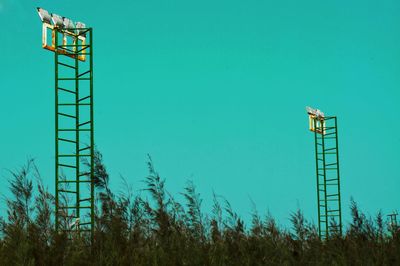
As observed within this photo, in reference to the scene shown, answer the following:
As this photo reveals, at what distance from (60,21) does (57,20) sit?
129mm

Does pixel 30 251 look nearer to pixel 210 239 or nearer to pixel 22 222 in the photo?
pixel 22 222

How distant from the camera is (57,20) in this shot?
19.1 m

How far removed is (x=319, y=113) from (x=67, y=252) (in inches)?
1006

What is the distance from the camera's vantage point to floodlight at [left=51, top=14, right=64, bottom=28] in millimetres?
19016

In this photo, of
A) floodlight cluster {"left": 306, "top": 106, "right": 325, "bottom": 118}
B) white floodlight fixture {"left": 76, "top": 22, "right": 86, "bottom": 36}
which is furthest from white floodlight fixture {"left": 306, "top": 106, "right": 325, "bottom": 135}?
white floodlight fixture {"left": 76, "top": 22, "right": 86, "bottom": 36}

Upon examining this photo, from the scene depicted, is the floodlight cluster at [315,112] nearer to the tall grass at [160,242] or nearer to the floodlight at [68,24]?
the floodlight at [68,24]

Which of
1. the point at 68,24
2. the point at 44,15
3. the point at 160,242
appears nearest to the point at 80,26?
the point at 68,24

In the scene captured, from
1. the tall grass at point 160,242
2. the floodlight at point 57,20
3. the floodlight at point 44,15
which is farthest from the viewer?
the floodlight at point 57,20

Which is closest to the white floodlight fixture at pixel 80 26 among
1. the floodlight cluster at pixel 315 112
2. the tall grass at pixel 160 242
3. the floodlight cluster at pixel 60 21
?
the floodlight cluster at pixel 60 21

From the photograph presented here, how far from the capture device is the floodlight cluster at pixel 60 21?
1872cm

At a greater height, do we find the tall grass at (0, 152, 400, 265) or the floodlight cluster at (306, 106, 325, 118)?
the floodlight cluster at (306, 106, 325, 118)

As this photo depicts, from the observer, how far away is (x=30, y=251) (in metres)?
8.66

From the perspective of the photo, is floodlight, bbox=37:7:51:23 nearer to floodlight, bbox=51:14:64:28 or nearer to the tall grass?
floodlight, bbox=51:14:64:28

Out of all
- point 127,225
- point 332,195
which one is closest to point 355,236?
point 127,225
